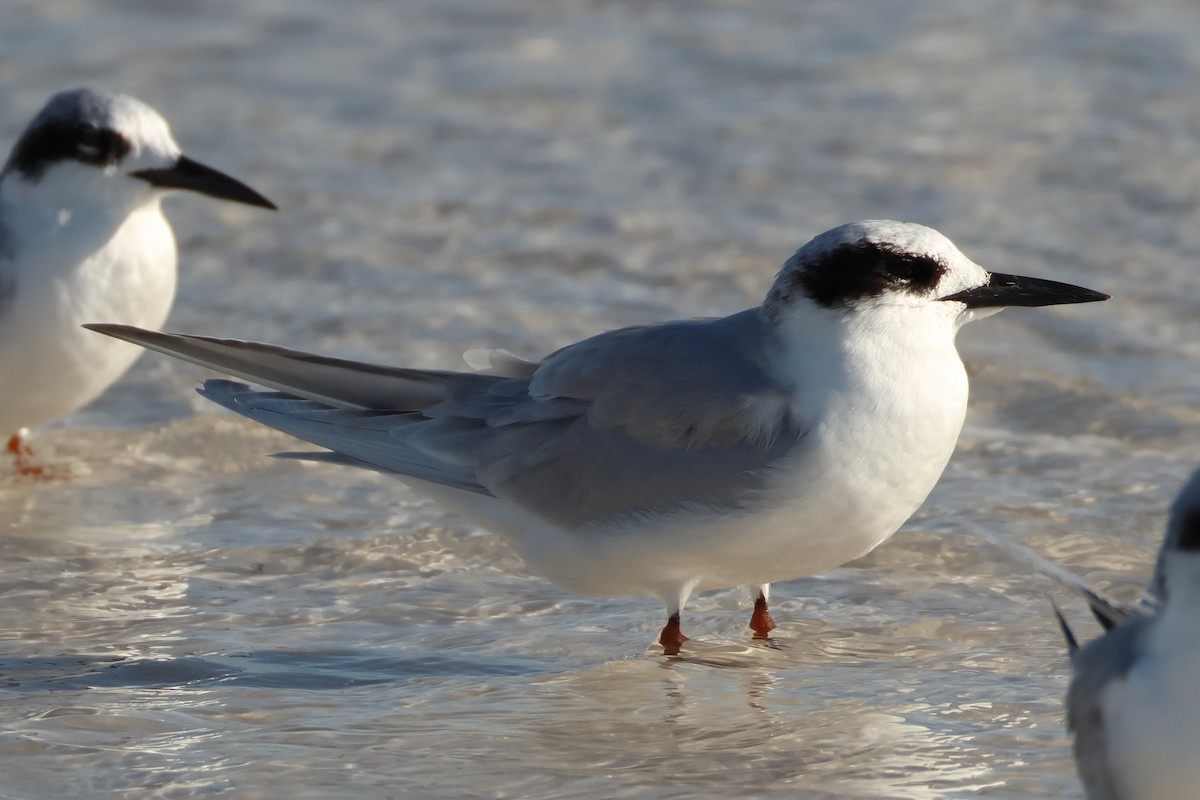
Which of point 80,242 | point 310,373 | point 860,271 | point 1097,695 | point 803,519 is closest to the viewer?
point 1097,695

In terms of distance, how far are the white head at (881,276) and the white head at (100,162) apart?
258 centimetres

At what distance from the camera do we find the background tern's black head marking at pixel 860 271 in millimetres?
4188

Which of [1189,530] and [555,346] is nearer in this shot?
[1189,530]

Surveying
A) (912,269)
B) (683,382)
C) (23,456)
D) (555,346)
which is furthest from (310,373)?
(555,346)

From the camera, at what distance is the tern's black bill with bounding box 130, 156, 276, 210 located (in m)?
6.12

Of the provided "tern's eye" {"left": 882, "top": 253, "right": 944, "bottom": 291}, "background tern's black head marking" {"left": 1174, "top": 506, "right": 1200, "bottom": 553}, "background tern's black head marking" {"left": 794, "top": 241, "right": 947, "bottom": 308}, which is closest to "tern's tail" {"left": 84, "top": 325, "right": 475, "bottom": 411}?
"background tern's black head marking" {"left": 794, "top": 241, "right": 947, "bottom": 308}

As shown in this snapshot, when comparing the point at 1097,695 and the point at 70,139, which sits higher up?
the point at 70,139

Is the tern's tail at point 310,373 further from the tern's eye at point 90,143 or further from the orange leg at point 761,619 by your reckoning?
the tern's eye at point 90,143

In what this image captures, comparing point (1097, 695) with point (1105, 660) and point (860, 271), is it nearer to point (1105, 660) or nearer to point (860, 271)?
point (1105, 660)

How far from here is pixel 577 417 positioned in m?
4.43

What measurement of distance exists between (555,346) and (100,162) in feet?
5.59

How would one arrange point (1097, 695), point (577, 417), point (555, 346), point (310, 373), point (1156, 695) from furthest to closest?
point (555, 346), point (310, 373), point (577, 417), point (1097, 695), point (1156, 695)

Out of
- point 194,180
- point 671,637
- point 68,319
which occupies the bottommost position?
point 671,637

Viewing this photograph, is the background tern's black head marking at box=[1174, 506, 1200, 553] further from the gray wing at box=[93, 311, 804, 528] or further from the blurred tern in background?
the gray wing at box=[93, 311, 804, 528]
